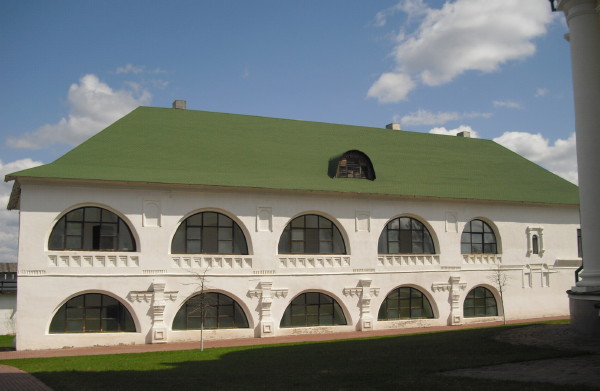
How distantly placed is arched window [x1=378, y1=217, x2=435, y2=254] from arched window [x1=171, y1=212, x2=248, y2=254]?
7395mm

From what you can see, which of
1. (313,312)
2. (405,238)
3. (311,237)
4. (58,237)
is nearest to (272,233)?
(311,237)

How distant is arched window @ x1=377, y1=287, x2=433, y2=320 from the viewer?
31.5 m

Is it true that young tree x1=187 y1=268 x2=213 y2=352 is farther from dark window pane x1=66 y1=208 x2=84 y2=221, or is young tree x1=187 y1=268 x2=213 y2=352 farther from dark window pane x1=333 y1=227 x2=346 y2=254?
dark window pane x1=333 y1=227 x2=346 y2=254

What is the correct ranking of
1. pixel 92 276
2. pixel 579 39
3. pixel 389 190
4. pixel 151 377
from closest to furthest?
pixel 151 377 < pixel 579 39 < pixel 92 276 < pixel 389 190

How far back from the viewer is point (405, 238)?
106ft

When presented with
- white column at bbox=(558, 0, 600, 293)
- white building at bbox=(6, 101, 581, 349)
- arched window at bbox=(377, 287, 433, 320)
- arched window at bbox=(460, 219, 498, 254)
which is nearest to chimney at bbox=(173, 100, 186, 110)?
white building at bbox=(6, 101, 581, 349)

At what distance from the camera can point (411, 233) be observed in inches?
1281

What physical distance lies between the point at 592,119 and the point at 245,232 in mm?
16227

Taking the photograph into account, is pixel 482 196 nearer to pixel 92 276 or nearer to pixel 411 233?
pixel 411 233

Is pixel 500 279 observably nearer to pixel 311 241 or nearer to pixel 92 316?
pixel 311 241

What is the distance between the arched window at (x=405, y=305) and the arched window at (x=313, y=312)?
231cm

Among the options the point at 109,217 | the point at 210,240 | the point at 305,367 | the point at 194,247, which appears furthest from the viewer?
the point at 210,240

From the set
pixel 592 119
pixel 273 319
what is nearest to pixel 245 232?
pixel 273 319

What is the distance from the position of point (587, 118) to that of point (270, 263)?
52.3 feet
